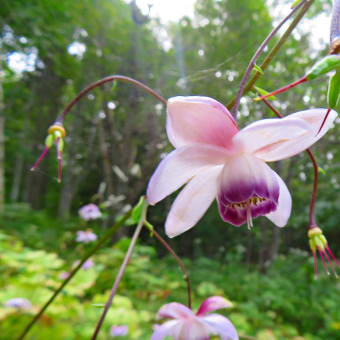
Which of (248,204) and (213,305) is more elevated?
(248,204)

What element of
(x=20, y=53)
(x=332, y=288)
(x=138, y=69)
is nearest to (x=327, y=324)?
(x=332, y=288)

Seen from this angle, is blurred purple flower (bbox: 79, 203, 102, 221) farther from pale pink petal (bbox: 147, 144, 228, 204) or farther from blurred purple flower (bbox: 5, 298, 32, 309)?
pale pink petal (bbox: 147, 144, 228, 204)

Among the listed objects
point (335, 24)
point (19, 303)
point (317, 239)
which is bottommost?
point (19, 303)

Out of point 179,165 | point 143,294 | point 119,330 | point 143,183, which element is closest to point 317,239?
point 179,165

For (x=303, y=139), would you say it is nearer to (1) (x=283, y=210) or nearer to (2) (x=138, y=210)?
(1) (x=283, y=210)

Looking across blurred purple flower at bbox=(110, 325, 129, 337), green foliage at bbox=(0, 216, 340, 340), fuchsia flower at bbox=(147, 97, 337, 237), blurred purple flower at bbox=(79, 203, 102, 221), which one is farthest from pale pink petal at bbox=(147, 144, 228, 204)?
blurred purple flower at bbox=(79, 203, 102, 221)

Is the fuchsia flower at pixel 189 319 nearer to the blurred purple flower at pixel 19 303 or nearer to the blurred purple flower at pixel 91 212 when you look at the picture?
the blurred purple flower at pixel 19 303

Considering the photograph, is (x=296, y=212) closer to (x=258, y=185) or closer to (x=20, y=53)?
(x=258, y=185)
